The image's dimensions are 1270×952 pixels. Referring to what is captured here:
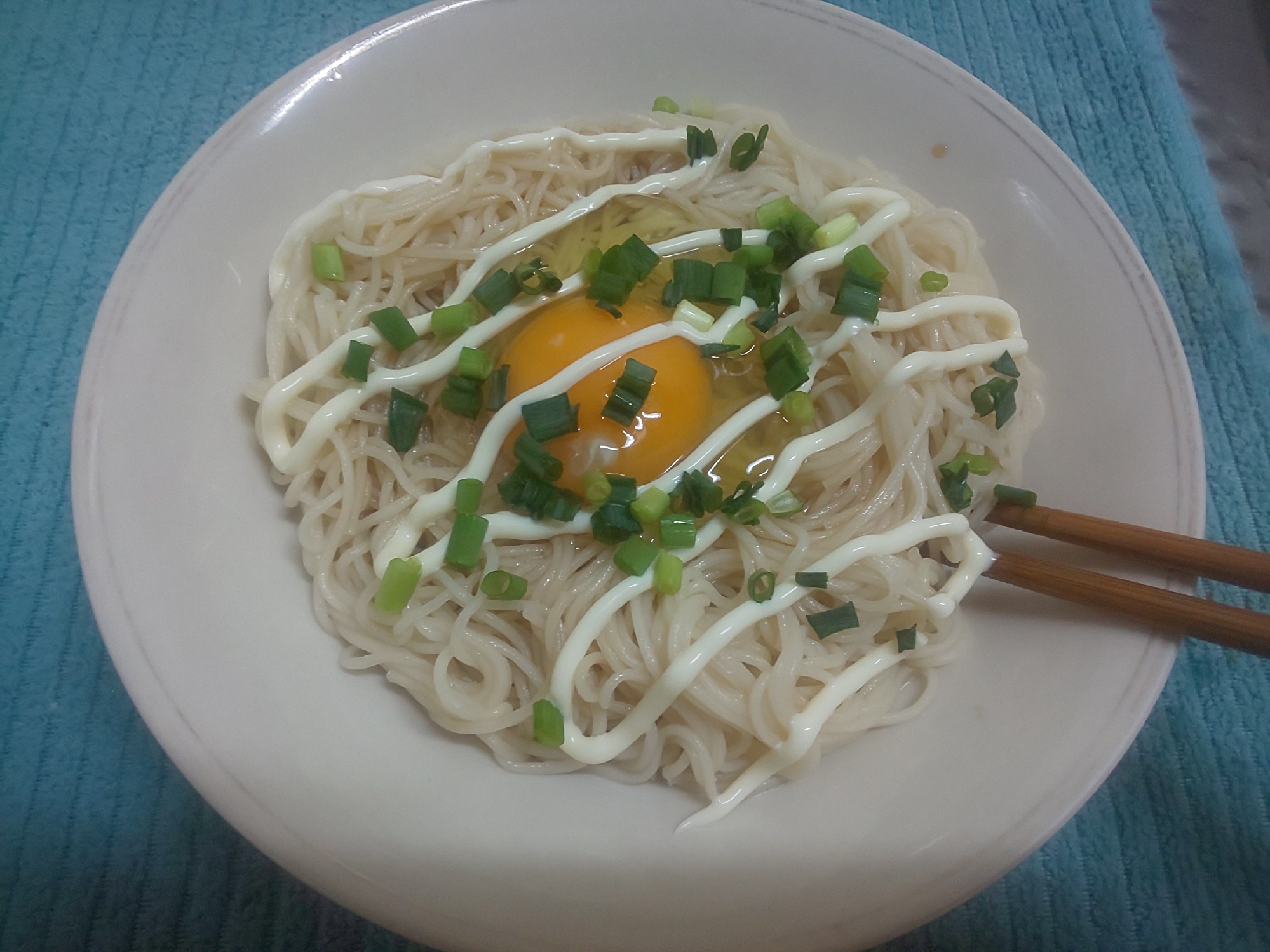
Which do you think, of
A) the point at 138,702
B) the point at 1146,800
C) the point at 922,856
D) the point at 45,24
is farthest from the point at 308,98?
the point at 1146,800

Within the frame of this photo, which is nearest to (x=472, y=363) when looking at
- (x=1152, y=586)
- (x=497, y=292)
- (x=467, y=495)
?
(x=497, y=292)

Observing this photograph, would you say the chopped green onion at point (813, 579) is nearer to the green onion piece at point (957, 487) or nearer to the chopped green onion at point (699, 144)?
the green onion piece at point (957, 487)

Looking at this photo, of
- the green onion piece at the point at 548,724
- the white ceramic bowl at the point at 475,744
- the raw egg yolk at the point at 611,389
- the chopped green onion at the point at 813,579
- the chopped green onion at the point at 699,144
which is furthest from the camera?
the chopped green onion at the point at 699,144

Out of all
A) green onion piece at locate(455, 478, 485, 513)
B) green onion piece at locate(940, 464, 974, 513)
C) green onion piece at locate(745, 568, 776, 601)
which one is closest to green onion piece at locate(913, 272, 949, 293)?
green onion piece at locate(940, 464, 974, 513)

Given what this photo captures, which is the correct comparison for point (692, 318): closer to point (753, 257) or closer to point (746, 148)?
point (753, 257)

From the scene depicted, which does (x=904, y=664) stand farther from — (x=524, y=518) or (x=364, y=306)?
(x=364, y=306)

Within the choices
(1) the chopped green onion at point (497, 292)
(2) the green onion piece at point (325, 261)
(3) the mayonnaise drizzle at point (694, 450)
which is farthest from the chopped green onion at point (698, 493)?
(2) the green onion piece at point (325, 261)
